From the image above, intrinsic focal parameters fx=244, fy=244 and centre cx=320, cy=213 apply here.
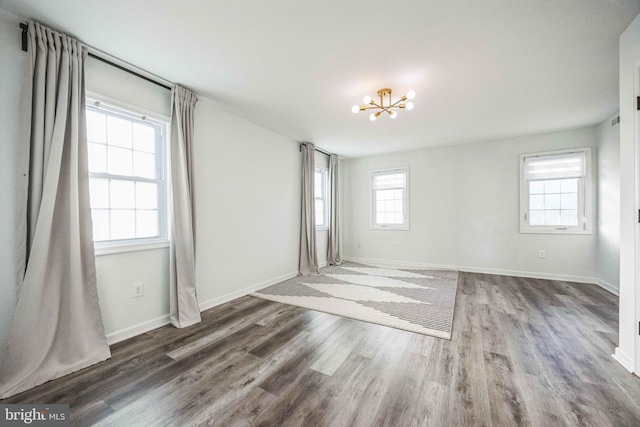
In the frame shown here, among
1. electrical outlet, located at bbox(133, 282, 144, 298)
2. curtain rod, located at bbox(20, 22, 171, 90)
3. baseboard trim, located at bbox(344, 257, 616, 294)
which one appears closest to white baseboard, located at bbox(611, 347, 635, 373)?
baseboard trim, located at bbox(344, 257, 616, 294)

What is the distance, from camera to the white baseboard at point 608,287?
346 centimetres

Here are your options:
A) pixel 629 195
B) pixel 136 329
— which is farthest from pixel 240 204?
pixel 629 195

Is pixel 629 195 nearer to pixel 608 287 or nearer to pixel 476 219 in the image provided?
pixel 608 287

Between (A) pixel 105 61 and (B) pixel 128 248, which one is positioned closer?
(A) pixel 105 61

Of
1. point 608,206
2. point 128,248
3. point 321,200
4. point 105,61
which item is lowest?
point 128,248

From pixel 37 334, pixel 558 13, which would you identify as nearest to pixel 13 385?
pixel 37 334

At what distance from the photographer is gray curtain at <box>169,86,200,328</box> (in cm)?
260

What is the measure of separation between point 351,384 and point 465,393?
2.44 ft

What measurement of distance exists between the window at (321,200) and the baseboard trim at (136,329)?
11.2 feet

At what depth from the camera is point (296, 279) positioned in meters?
4.41

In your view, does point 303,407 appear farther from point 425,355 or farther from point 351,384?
point 425,355

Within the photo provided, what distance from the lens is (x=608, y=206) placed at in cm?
365

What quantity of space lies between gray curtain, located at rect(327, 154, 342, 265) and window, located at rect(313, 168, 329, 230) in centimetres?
12

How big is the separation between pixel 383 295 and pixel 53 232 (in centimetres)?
355
